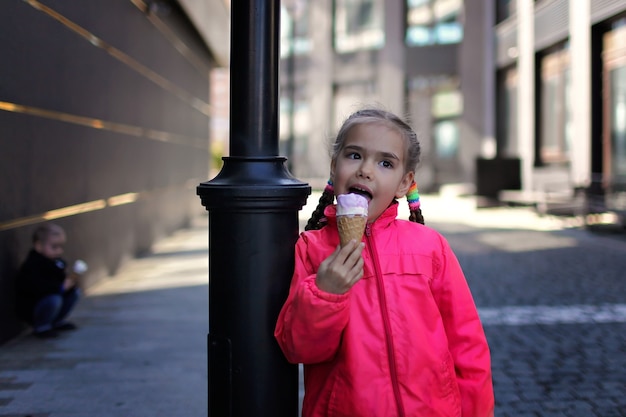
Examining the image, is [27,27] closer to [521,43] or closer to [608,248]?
[608,248]

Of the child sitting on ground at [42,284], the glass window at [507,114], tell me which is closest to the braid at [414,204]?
the child sitting on ground at [42,284]

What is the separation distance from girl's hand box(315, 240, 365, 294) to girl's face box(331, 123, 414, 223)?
0.74 ft

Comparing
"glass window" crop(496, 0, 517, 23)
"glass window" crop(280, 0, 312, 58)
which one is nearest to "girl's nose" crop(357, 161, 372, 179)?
"glass window" crop(496, 0, 517, 23)

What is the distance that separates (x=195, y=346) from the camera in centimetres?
544

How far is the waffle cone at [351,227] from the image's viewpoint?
210 cm

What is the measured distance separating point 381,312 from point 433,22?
2740 cm

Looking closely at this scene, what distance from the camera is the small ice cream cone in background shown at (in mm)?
2098

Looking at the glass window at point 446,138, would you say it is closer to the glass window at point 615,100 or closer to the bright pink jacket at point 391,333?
the glass window at point 615,100

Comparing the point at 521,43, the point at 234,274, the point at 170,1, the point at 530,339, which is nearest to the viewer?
the point at 234,274

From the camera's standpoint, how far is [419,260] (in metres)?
2.27

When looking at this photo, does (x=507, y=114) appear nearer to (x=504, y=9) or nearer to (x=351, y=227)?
(x=504, y=9)

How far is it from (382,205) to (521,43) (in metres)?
20.0

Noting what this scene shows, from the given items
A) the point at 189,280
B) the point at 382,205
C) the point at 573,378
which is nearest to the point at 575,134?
the point at 189,280

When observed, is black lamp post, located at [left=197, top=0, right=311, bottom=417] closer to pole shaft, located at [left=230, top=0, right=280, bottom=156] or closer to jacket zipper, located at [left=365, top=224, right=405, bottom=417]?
pole shaft, located at [left=230, top=0, right=280, bottom=156]
